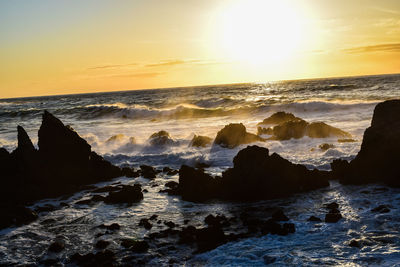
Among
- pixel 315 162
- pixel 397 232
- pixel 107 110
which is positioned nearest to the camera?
Result: pixel 397 232

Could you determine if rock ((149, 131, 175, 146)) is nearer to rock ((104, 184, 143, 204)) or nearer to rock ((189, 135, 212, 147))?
rock ((189, 135, 212, 147))

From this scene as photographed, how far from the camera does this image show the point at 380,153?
14562 millimetres

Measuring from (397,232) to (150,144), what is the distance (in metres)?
19.7

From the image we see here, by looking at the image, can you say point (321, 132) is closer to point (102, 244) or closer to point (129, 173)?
point (129, 173)

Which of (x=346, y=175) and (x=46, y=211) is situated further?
(x=346, y=175)

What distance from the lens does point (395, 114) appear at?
15008 millimetres

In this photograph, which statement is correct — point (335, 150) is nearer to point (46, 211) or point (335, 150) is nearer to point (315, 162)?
point (315, 162)

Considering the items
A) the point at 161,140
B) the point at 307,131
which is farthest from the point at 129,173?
the point at 307,131

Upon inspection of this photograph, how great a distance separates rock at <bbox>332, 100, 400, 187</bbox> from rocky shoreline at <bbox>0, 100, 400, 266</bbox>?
1.4 inches

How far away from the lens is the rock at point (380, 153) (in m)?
14.3

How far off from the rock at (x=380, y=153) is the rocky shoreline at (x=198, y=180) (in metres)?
0.03

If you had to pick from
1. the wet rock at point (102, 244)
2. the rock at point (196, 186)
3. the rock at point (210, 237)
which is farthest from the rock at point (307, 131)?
the wet rock at point (102, 244)

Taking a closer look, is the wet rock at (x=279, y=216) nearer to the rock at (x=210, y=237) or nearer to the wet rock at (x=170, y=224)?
the rock at (x=210, y=237)

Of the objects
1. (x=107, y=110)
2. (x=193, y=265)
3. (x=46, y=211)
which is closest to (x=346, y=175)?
(x=193, y=265)
